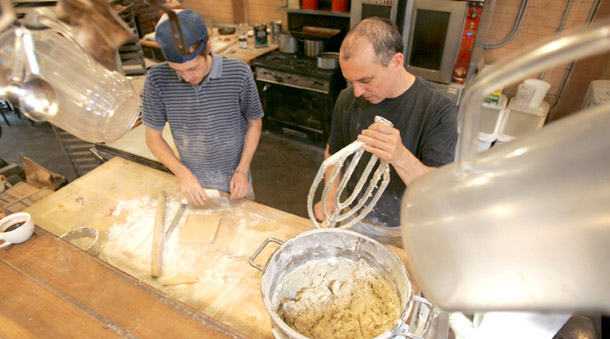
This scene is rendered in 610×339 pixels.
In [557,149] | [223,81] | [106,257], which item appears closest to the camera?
[557,149]

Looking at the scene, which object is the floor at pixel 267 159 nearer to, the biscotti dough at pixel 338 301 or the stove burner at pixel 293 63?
the stove burner at pixel 293 63

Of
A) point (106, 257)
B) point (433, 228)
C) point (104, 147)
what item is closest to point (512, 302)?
point (433, 228)

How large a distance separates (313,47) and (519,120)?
2.40 metres

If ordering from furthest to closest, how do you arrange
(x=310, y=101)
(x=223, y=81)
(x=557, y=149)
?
1. (x=310, y=101)
2. (x=223, y=81)
3. (x=557, y=149)

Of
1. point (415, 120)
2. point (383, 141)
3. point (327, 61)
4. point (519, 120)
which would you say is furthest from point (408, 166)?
point (327, 61)

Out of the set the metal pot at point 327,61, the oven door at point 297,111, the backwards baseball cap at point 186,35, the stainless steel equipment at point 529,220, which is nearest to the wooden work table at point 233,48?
the oven door at point 297,111

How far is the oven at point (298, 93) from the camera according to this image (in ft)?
12.8

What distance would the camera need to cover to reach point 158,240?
1523 millimetres

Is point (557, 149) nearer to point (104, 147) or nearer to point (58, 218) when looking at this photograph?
point (58, 218)

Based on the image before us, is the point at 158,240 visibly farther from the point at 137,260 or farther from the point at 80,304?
the point at 80,304

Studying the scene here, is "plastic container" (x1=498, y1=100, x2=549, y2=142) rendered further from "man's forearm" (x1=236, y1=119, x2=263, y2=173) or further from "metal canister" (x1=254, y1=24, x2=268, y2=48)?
"metal canister" (x1=254, y1=24, x2=268, y2=48)

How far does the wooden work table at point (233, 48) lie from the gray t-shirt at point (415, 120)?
2.75m

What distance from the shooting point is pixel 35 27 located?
695 millimetres

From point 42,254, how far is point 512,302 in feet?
5.26
